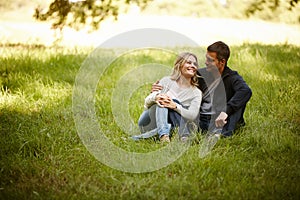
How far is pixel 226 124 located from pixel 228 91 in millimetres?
345

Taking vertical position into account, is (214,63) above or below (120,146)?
above

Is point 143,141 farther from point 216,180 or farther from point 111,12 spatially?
point 111,12

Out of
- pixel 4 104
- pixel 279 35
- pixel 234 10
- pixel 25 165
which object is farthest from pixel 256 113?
pixel 234 10

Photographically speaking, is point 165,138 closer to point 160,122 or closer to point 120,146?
point 160,122

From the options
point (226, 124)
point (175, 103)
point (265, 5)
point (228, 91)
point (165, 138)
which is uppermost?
point (265, 5)

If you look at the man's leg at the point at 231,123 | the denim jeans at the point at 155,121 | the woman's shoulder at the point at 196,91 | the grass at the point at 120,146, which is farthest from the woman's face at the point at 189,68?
the grass at the point at 120,146

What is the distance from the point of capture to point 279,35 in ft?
36.2

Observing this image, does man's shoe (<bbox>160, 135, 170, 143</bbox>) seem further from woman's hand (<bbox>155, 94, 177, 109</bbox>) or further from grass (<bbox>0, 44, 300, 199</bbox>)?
woman's hand (<bbox>155, 94, 177, 109</bbox>)

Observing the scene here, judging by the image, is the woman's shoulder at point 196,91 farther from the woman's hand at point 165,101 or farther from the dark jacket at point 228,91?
the woman's hand at point 165,101

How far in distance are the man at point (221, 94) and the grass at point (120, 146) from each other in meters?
0.17

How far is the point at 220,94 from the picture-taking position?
4113mm

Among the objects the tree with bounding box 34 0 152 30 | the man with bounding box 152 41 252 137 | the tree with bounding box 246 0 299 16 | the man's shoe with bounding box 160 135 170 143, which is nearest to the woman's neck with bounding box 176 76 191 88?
the man with bounding box 152 41 252 137

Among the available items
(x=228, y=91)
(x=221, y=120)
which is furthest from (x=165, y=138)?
(x=228, y=91)

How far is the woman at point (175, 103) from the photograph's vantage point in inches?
155
